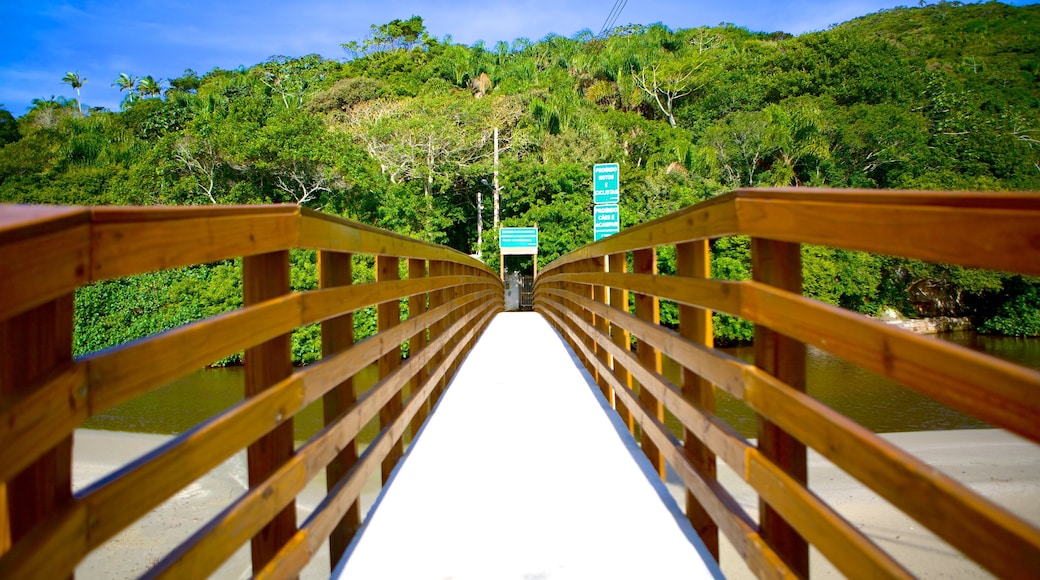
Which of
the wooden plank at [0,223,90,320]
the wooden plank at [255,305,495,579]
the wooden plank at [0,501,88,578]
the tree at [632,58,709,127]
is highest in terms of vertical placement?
the tree at [632,58,709,127]

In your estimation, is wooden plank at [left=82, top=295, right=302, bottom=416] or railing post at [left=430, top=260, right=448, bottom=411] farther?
railing post at [left=430, top=260, right=448, bottom=411]

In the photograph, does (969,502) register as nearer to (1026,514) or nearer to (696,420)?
(696,420)

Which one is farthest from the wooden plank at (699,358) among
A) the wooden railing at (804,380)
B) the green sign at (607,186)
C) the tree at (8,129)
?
the tree at (8,129)

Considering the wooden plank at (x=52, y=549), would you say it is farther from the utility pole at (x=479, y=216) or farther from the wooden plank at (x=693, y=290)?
the utility pole at (x=479, y=216)

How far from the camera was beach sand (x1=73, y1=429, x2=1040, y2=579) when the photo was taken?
31.4 feet

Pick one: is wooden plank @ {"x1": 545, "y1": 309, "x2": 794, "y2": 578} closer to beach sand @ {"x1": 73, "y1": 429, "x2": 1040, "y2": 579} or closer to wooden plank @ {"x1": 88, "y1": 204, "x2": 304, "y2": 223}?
wooden plank @ {"x1": 88, "y1": 204, "x2": 304, "y2": 223}

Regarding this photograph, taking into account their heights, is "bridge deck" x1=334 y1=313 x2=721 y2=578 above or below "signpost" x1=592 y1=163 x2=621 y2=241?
below

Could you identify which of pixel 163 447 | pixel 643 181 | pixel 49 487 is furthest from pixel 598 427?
pixel 643 181

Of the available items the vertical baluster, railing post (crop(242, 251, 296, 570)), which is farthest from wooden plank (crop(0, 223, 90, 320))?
the vertical baluster

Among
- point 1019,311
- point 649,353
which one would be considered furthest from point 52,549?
point 1019,311

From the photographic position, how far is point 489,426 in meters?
4.91

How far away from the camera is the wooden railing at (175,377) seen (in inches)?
46.8

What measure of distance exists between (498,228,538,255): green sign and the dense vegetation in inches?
173

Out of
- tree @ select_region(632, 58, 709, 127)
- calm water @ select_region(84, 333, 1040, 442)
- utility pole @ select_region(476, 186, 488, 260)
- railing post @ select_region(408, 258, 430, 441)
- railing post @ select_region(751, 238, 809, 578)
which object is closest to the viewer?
railing post @ select_region(751, 238, 809, 578)
